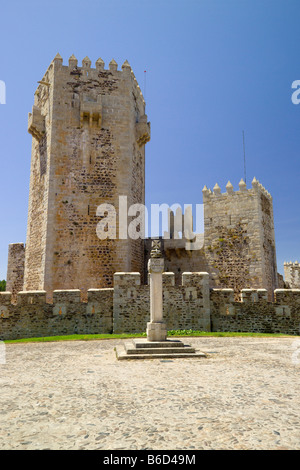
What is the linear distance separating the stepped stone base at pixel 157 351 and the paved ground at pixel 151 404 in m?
0.38

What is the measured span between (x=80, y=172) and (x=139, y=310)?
8.70m

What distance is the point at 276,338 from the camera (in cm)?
1165

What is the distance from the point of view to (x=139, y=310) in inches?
530

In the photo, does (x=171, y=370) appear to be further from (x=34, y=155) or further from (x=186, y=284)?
(x=34, y=155)

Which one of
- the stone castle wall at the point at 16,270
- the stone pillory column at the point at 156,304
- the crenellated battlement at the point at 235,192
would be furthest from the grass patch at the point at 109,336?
the stone castle wall at the point at 16,270

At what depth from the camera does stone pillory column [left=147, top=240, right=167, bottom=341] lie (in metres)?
8.66

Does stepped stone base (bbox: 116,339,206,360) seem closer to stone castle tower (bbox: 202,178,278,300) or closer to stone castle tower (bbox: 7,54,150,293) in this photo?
stone castle tower (bbox: 7,54,150,293)

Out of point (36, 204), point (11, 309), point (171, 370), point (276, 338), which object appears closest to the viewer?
point (171, 370)

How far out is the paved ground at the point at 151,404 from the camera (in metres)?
3.14

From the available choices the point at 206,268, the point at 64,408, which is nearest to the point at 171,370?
the point at 64,408

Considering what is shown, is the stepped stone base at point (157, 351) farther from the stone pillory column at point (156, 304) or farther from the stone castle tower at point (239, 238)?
the stone castle tower at point (239, 238)

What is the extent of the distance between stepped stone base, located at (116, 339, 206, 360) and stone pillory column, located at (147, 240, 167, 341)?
0.30 m

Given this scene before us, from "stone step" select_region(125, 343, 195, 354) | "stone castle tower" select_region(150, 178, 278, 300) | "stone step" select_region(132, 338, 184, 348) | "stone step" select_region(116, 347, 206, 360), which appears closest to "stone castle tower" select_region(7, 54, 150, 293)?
"stone castle tower" select_region(150, 178, 278, 300)

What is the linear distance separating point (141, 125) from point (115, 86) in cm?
268
